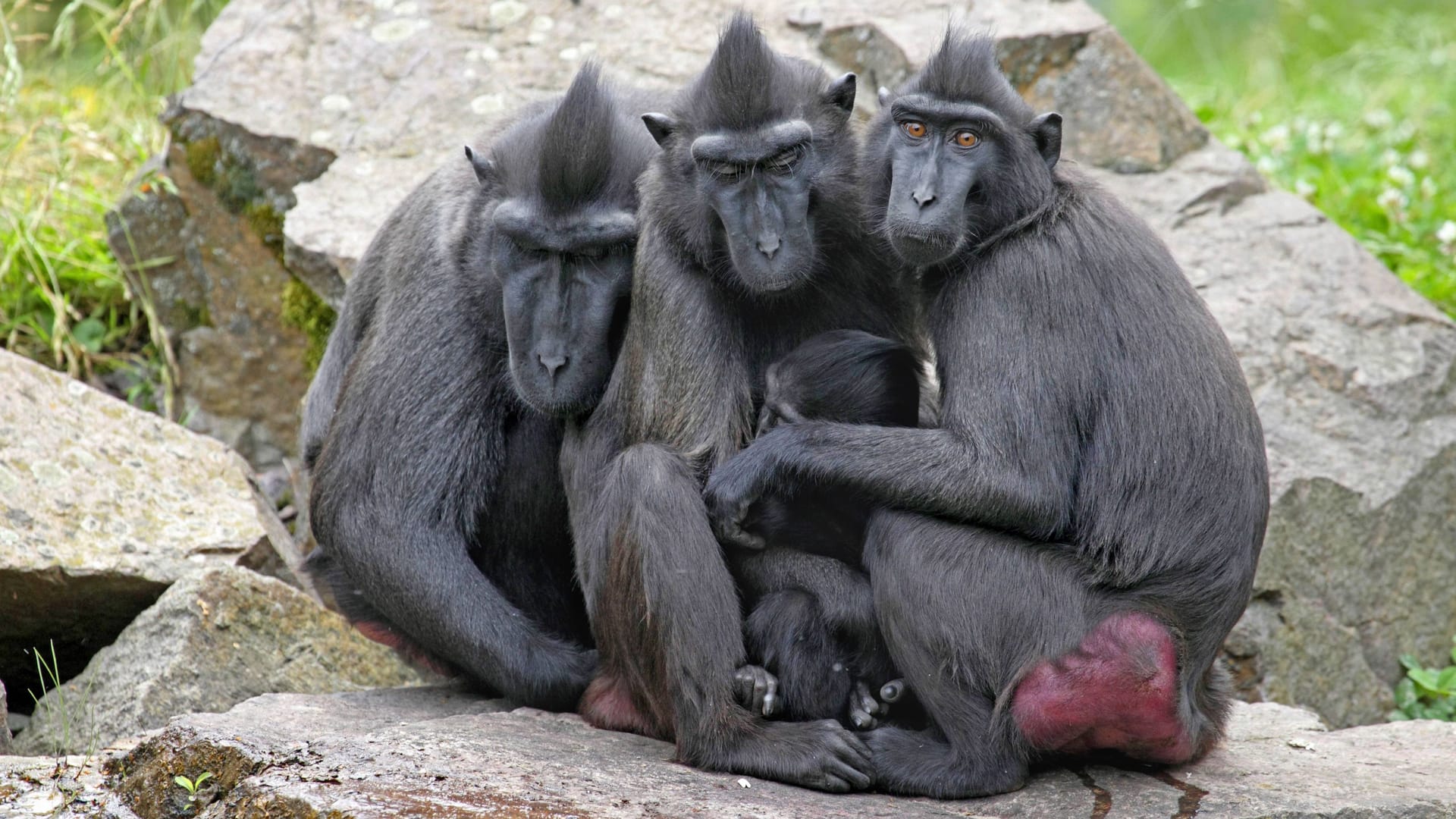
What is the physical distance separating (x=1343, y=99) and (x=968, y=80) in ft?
31.7

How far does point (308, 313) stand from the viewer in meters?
8.30

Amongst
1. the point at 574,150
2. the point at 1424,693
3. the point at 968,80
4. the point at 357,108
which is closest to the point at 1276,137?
the point at 1424,693

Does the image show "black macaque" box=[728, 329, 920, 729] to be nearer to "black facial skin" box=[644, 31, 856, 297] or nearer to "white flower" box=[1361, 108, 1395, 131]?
"black facial skin" box=[644, 31, 856, 297]

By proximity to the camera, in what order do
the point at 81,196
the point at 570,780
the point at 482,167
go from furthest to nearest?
the point at 81,196 < the point at 482,167 < the point at 570,780

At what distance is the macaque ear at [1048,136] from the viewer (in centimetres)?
476

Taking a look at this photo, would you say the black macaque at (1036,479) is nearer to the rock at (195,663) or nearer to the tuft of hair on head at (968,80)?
the tuft of hair on head at (968,80)

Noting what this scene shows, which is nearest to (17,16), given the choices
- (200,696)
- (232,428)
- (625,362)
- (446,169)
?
(232,428)

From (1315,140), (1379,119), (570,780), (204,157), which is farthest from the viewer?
(1379,119)

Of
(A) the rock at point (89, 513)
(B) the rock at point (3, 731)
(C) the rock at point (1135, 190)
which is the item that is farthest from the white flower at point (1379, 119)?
(B) the rock at point (3, 731)

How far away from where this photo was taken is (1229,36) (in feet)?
53.7

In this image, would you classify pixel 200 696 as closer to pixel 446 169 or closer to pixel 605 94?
pixel 446 169

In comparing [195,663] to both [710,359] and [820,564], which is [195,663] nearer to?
[710,359]

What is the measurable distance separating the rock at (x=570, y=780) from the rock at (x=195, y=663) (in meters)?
0.85

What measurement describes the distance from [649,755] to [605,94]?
231 cm
